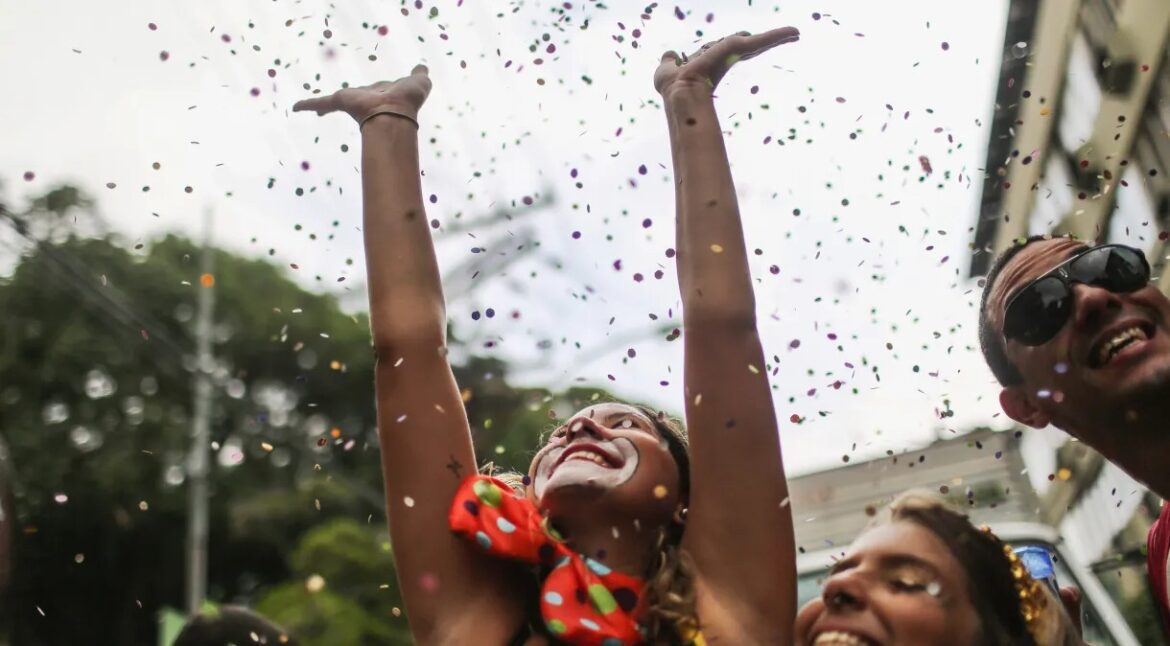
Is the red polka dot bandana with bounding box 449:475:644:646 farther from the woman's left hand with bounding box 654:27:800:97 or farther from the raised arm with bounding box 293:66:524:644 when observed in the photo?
the woman's left hand with bounding box 654:27:800:97

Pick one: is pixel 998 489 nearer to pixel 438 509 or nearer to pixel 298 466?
pixel 438 509

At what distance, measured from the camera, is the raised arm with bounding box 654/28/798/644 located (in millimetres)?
2320

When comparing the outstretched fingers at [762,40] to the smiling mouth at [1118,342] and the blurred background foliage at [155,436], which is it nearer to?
the smiling mouth at [1118,342]

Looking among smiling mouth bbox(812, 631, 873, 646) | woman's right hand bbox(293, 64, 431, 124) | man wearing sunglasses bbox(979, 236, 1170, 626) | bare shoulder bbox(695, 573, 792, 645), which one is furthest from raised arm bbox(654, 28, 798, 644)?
man wearing sunglasses bbox(979, 236, 1170, 626)

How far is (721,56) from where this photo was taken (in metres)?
2.74

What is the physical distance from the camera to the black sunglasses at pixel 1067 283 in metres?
2.76

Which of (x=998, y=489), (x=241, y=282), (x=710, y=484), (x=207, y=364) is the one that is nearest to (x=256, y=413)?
(x=207, y=364)

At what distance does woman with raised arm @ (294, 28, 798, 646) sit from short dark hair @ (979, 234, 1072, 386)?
0.91 metres

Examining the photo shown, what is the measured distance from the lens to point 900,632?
2.35 m

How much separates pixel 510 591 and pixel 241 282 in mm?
17093

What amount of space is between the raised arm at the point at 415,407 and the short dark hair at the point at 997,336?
1434 mm

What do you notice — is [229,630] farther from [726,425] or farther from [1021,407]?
[1021,407]

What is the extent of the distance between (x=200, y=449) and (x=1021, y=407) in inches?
563

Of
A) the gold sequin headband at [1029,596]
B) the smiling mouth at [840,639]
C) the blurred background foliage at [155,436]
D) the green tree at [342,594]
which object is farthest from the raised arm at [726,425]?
the blurred background foliage at [155,436]
